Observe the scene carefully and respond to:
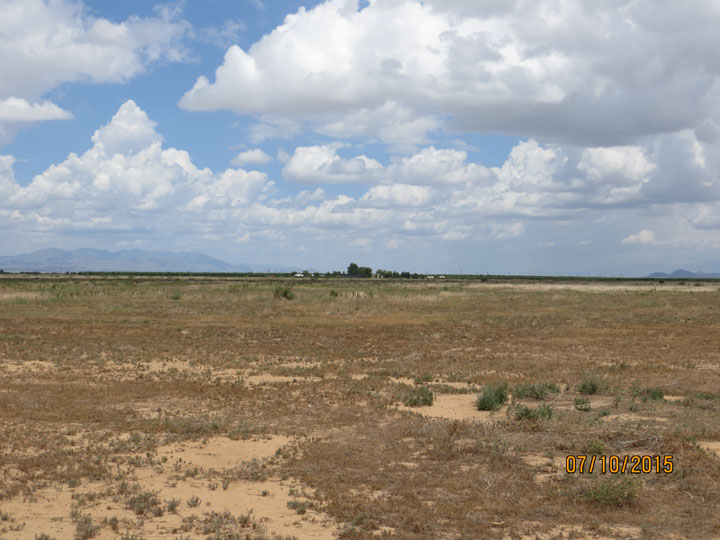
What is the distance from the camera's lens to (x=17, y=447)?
11773 mm

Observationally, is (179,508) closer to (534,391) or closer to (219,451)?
(219,451)

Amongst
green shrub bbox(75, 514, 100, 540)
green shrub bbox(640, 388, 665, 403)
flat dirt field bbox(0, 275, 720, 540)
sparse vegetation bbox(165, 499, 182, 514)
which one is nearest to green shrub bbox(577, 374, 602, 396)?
flat dirt field bbox(0, 275, 720, 540)

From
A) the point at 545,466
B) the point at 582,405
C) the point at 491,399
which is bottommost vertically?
the point at 545,466

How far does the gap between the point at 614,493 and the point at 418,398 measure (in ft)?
25.2

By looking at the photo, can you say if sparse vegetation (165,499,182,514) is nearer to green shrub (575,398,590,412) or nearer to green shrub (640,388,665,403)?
green shrub (575,398,590,412)

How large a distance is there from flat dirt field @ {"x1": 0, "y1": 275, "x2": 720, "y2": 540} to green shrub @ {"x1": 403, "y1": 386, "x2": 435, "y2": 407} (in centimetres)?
14

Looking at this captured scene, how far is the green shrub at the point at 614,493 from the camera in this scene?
9.00 meters

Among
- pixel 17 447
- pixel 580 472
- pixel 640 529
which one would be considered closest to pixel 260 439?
pixel 17 447

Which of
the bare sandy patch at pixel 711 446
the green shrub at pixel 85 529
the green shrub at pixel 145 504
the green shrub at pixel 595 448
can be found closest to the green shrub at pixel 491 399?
the green shrub at pixel 595 448

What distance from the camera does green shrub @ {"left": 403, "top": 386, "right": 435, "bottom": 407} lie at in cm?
1617

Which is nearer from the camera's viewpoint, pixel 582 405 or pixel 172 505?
pixel 172 505

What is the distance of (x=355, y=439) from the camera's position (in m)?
12.8
